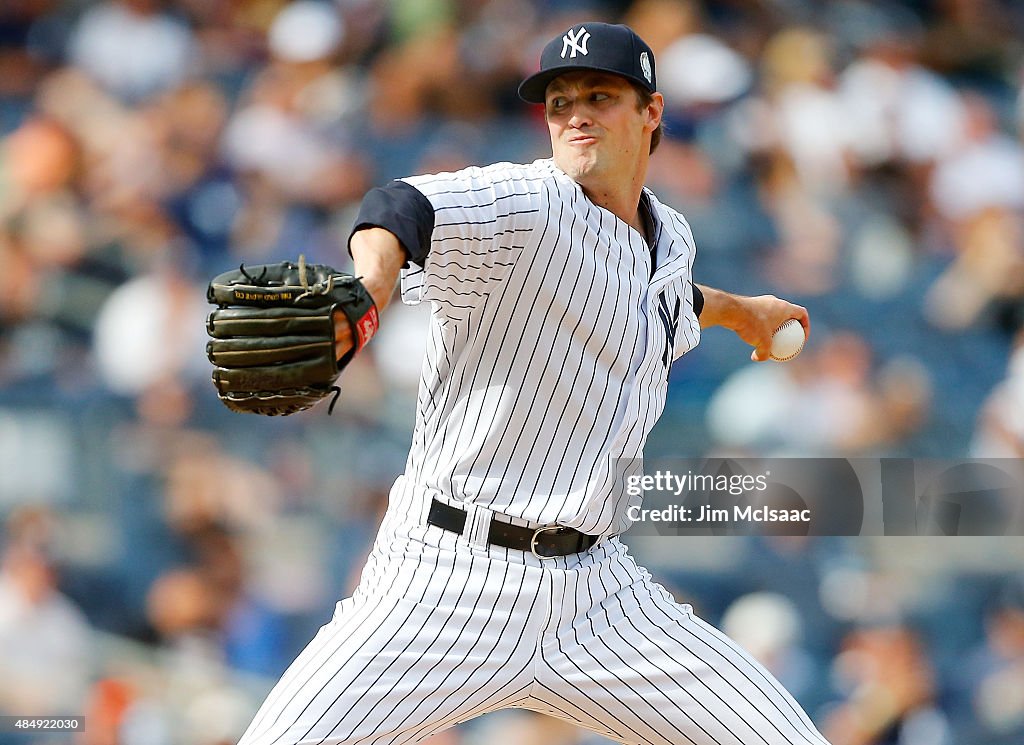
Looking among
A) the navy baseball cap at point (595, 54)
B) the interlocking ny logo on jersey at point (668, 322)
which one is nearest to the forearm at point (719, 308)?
the interlocking ny logo on jersey at point (668, 322)

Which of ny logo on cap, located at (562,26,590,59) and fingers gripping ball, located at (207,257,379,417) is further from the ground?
ny logo on cap, located at (562,26,590,59)

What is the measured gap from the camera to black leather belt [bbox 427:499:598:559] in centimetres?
232

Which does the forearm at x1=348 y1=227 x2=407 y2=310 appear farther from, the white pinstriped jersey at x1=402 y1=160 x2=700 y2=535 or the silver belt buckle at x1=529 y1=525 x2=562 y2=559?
the silver belt buckle at x1=529 y1=525 x2=562 y2=559

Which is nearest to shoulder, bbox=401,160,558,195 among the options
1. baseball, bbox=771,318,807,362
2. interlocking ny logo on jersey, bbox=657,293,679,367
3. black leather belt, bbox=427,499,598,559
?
interlocking ny logo on jersey, bbox=657,293,679,367

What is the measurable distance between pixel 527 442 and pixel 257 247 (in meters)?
2.61

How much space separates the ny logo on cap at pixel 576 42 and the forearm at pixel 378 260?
2.67 feet

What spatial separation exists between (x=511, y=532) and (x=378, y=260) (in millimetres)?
729

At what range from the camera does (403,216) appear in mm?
1868

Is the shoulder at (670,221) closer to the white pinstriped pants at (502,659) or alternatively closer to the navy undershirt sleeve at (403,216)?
the white pinstriped pants at (502,659)

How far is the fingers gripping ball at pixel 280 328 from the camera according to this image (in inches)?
68.1

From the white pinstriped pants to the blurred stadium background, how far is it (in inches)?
79.9

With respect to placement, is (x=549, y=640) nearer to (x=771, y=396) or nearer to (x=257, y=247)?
(x=771, y=396)

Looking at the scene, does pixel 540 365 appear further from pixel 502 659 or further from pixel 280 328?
pixel 280 328

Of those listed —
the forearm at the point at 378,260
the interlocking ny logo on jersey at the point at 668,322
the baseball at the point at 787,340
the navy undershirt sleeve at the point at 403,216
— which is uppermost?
the baseball at the point at 787,340
